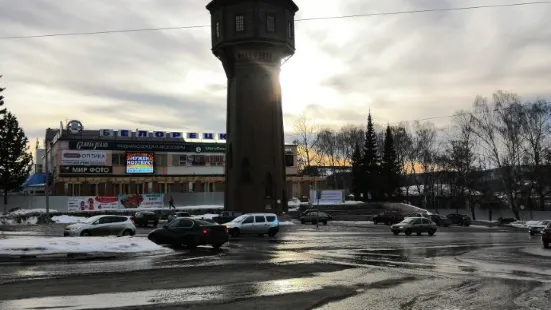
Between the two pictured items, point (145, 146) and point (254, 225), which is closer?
point (254, 225)

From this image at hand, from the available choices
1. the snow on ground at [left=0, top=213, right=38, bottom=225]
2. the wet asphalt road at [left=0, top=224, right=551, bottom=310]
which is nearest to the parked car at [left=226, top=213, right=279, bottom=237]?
the wet asphalt road at [left=0, top=224, right=551, bottom=310]

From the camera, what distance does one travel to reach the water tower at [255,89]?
56.9 m

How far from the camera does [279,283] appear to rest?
43.2 ft

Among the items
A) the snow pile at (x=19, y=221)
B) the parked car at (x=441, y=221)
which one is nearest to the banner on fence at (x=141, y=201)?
the snow pile at (x=19, y=221)

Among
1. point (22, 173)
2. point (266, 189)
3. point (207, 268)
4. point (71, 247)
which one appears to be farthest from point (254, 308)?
point (22, 173)

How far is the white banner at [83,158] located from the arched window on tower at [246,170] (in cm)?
3454

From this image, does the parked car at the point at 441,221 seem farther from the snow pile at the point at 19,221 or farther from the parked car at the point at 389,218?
the snow pile at the point at 19,221

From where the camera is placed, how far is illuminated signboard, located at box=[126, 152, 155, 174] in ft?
280

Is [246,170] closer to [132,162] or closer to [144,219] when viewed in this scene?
[144,219]

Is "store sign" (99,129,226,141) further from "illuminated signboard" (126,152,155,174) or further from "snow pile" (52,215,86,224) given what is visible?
"snow pile" (52,215,86,224)

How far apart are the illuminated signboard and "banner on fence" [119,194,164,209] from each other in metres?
16.2

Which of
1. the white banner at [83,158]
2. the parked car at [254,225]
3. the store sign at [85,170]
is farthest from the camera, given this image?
the white banner at [83,158]

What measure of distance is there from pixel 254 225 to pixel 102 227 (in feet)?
32.3

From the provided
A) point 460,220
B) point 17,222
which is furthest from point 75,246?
point 460,220
